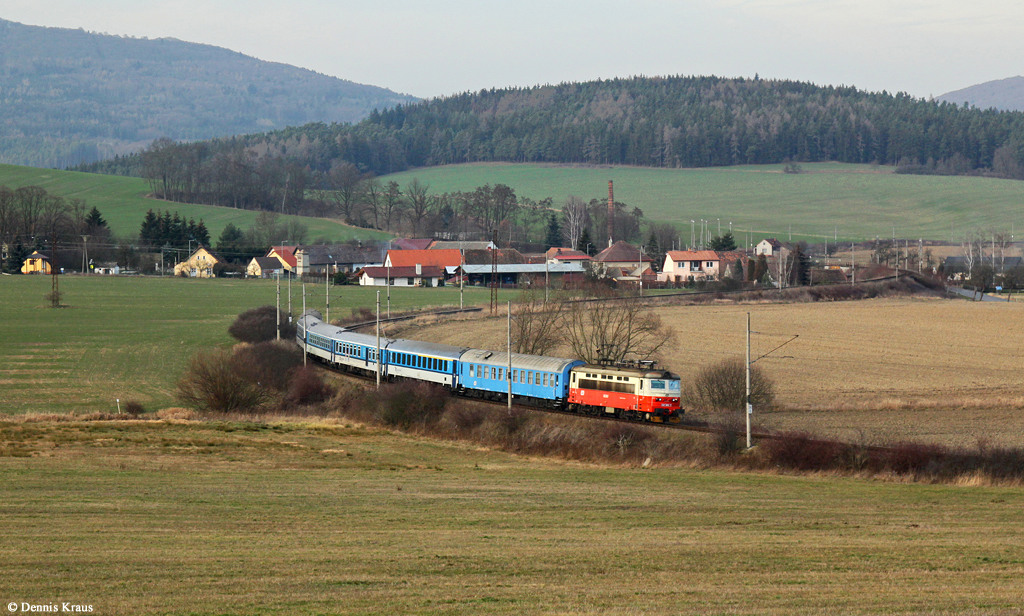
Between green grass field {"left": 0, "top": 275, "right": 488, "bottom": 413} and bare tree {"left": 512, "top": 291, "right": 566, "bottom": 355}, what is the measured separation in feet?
69.5

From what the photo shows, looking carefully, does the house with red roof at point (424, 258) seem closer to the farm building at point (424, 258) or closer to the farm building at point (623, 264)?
the farm building at point (424, 258)

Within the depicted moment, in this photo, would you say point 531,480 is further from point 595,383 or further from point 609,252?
point 609,252

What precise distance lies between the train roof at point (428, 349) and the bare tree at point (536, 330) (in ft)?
26.9

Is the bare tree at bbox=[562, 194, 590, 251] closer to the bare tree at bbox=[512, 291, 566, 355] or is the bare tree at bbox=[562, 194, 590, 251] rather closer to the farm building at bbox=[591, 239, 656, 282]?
the farm building at bbox=[591, 239, 656, 282]

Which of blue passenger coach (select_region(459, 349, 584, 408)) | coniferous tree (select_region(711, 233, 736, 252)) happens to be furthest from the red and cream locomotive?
coniferous tree (select_region(711, 233, 736, 252))

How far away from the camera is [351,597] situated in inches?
642

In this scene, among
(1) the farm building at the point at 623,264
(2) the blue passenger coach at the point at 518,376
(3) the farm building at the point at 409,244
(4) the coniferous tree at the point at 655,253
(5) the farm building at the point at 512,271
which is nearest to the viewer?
(2) the blue passenger coach at the point at 518,376

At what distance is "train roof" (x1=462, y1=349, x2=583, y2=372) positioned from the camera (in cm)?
4625

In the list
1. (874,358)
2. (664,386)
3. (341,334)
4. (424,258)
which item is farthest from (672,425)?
(424,258)

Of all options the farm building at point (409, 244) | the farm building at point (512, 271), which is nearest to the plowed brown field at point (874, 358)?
the farm building at point (512, 271)

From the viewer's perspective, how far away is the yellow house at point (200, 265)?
158 metres

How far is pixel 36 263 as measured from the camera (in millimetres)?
153375

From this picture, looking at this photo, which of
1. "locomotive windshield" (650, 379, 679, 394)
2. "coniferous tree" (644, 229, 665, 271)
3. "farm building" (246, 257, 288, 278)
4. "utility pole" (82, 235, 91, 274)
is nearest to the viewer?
"locomotive windshield" (650, 379, 679, 394)

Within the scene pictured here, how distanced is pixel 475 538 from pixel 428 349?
106 feet
